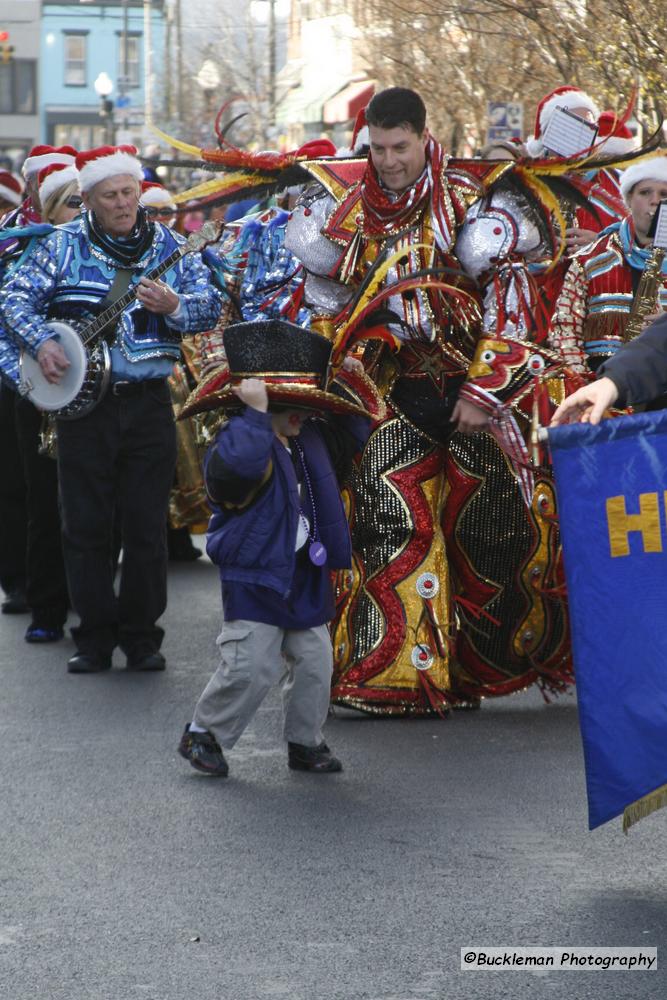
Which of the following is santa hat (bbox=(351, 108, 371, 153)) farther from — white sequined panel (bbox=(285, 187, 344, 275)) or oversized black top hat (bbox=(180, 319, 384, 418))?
oversized black top hat (bbox=(180, 319, 384, 418))

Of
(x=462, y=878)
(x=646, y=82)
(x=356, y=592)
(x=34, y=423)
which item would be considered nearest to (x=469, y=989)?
(x=462, y=878)

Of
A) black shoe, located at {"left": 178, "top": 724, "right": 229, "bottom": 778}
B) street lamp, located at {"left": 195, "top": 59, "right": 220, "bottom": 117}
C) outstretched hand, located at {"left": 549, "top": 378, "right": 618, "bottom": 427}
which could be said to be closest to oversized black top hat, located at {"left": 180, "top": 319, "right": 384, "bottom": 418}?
black shoe, located at {"left": 178, "top": 724, "right": 229, "bottom": 778}

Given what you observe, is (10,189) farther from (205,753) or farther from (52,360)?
(205,753)

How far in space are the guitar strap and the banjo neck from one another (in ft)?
0.07

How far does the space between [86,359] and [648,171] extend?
7.24 ft

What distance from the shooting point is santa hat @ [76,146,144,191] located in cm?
735

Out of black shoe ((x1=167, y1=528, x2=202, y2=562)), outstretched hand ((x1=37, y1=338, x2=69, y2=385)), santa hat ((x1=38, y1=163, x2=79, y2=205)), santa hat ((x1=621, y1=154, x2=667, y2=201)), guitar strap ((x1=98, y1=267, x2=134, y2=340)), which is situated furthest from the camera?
black shoe ((x1=167, y1=528, x2=202, y2=562))

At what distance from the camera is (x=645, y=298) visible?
6961 millimetres

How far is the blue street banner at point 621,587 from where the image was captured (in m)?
4.36

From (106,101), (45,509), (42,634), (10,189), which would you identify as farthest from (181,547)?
(106,101)

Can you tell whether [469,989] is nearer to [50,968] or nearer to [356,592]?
[50,968]

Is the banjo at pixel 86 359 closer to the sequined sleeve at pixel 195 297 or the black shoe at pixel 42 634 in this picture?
the sequined sleeve at pixel 195 297

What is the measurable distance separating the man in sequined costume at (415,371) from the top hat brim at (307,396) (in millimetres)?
337

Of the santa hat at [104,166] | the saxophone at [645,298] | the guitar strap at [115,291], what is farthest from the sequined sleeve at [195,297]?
the saxophone at [645,298]
